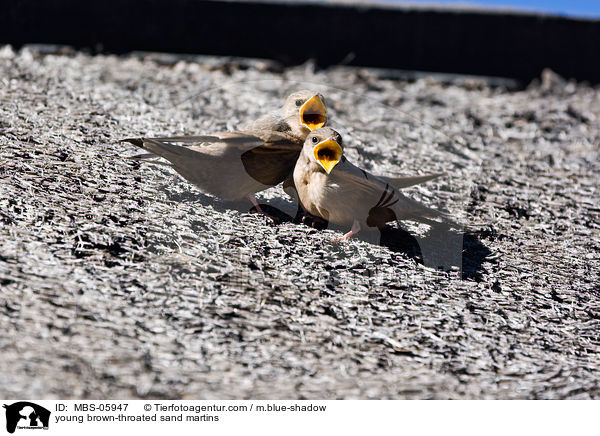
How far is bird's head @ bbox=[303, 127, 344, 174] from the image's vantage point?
2160 millimetres

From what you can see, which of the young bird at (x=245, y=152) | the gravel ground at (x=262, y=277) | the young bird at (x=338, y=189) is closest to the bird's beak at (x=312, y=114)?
the young bird at (x=245, y=152)

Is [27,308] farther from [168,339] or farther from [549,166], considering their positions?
[549,166]

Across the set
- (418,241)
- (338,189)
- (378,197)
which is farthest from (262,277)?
(418,241)

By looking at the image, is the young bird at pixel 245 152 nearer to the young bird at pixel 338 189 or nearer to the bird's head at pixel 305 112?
the bird's head at pixel 305 112

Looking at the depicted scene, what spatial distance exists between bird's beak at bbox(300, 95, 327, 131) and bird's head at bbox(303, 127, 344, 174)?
6.8 inches

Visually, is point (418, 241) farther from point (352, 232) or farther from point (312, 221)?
point (312, 221)

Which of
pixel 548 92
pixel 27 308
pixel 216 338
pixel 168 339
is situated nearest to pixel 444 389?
pixel 216 338

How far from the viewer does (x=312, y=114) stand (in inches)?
94.3

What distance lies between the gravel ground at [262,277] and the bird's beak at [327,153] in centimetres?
26

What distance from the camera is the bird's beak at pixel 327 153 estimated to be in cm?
216

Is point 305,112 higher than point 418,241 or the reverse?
higher

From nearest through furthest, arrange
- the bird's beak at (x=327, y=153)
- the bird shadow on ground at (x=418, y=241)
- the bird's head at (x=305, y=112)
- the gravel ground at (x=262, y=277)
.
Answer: the gravel ground at (x=262, y=277) → the bird's beak at (x=327, y=153) → the bird shadow on ground at (x=418, y=241) → the bird's head at (x=305, y=112)

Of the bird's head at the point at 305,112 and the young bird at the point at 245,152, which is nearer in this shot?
the young bird at the point at 245,152

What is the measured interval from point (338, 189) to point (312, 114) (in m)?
0.34
